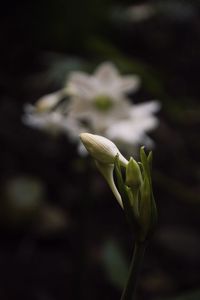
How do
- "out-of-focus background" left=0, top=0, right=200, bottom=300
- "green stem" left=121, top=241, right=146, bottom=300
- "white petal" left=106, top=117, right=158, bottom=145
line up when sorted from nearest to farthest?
"green stem" left=121, top=241, right=146, bottom=300 < "white petal" left=106, top=117, right=158, bottom=145 < "out-of-focus background" left=0, top=0, right=200, bottom=300

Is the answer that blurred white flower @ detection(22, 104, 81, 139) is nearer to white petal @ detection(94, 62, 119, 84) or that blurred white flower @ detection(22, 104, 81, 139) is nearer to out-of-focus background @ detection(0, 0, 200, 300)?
white petal @ detection(94, 62, 119, 84)

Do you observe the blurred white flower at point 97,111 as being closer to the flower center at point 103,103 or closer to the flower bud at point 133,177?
the flower center at point 103,103

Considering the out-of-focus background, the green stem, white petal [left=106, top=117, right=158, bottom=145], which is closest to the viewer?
the green stem

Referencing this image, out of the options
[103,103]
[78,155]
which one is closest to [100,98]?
[103,103]

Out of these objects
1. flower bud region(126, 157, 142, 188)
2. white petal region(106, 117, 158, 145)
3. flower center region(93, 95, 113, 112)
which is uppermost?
flower center region(93, 95, 113, 112)

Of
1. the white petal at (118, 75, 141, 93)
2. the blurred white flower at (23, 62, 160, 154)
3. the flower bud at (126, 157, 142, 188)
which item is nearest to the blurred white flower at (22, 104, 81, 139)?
the blurred white flower at (23, 62, 160, 154)

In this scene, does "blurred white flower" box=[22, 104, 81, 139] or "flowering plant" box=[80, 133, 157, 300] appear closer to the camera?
"flowering plant" box=[80, 133, 157, 300]

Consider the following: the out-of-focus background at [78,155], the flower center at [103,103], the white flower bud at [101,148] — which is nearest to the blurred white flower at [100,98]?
the flower center at [103,103]

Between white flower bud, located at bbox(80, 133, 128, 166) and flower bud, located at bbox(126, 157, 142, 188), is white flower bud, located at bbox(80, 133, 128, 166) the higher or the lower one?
the higher one
